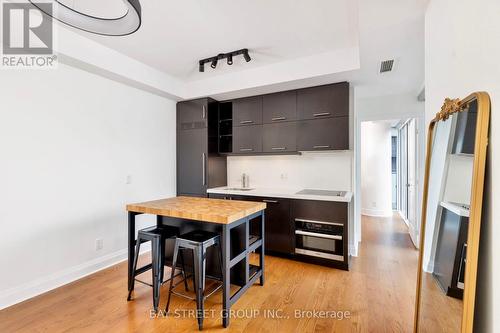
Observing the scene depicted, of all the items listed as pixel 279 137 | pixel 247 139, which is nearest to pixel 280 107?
pixel 279 137

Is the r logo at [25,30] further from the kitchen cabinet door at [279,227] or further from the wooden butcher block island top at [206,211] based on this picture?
the kitchen cabinet door at [279,227]

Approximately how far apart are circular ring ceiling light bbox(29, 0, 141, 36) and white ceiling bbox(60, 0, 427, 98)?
619 millimetres

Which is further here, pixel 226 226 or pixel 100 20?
pixel 226 226

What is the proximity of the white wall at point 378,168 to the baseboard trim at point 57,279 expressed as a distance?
5507 millimetres

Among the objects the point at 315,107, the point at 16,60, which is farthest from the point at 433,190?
the point at 16,60

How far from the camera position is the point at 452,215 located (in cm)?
113

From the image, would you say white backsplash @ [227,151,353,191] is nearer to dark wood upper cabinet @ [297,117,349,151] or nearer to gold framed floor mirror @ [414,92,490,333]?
dark wood upper cabinet @ [297,117,349,151]

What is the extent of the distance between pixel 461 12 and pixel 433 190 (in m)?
0.92

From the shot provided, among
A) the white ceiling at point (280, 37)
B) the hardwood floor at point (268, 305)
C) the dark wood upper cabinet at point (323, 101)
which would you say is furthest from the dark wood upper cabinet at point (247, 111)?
the hardwood floor at point (268, 305)

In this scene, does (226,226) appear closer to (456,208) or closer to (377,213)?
(456,208)

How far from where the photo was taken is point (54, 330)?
186 centimetres

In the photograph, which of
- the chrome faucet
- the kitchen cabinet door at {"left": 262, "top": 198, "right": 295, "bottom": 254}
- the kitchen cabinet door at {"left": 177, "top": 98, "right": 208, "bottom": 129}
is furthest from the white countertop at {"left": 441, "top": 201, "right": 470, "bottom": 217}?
the kitchen cabinet door at {"left": 177, "top": 98, "right": 208, "bottom": 129}

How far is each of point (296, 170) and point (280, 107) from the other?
1020 mm

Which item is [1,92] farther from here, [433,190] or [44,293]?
[433,190]
